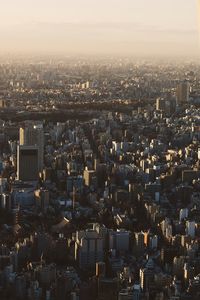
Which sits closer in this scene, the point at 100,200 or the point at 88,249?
the point at 88,249

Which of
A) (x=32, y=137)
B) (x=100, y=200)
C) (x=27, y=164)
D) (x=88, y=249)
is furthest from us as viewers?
(x=32, y=137)

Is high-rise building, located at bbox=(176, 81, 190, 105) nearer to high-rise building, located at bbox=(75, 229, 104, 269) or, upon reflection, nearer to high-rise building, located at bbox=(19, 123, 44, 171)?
high-rise building, located at bbox=(19, 123, 44, 171)

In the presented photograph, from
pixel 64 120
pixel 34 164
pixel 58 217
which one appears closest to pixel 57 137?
pixel 64 120

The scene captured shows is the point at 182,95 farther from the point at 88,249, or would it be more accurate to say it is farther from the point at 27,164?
the point at 88,249

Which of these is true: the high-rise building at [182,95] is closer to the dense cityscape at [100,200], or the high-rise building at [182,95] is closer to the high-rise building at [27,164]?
the dense cityscape at [100,200]

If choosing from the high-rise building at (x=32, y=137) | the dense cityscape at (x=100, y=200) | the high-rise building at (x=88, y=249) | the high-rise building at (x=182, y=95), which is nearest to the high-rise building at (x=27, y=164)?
the dense cityscape at (x=100, y=200)

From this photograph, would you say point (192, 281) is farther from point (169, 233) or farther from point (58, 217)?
point (58, 217)

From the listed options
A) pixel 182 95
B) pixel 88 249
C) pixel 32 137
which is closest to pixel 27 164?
pixel 32 137
